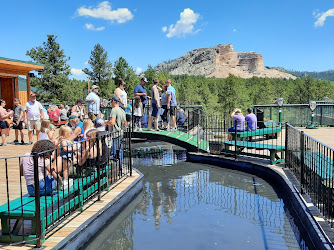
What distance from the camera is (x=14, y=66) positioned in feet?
57.1

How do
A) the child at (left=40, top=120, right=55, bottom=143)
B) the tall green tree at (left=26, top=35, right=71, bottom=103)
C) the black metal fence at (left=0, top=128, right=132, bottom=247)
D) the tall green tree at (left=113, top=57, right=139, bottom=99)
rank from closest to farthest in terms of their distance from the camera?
1. the black metal fence at (left=0, top=128, right=132, bottom=247)
2. the child at (left=40, top=120, right=55, bottom=143)
3. the tall green tree at (left=26, top=35, right=71, bottom=103)
4. the tall green tree at (left=113, top=57, right=139, bottom=99)

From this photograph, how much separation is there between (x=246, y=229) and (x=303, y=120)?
1417cm

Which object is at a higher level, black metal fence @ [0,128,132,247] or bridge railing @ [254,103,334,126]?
bridge railing @ [254,103,334,126]

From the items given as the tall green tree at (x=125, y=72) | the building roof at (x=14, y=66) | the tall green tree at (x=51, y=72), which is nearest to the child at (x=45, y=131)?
the building roof at (x=14, y=66)

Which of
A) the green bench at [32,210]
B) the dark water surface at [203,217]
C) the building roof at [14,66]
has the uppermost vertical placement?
the building roof at [14,66]

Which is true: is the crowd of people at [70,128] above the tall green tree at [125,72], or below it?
below

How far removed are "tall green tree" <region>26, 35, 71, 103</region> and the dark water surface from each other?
4451cm

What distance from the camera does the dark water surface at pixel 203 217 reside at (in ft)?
16.4

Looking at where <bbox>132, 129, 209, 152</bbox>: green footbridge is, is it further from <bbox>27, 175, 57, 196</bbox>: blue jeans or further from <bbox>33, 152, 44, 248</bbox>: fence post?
<bbox>33, 152, 44, 248</bbox>: fence post

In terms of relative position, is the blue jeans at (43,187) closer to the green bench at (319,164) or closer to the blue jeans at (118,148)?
the blue jeans at (118,148)

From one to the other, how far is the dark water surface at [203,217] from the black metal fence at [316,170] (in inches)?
30.4

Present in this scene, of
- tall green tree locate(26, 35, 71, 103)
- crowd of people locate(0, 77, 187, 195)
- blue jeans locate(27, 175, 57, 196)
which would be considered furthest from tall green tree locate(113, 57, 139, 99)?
blue jeans locate(27, 175, 57, 196)

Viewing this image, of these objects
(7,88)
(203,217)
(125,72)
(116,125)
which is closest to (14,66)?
(7,88)

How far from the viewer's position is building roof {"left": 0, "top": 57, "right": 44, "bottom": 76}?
16109 millimetres
